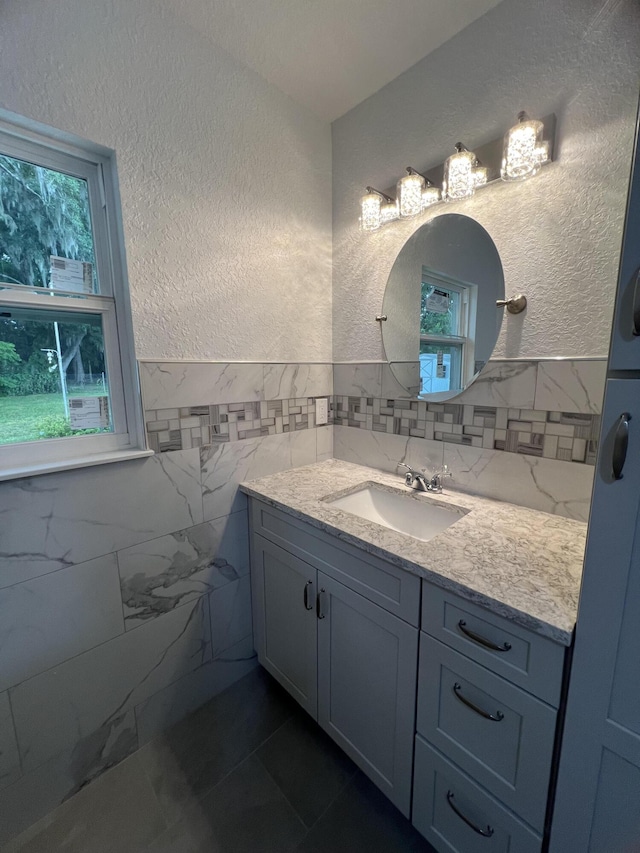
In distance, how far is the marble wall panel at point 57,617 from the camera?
1.03 metres

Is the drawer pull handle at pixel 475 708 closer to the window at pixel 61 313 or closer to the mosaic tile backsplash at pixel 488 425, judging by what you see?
the mosaic tile backsplash at pixel 488 425

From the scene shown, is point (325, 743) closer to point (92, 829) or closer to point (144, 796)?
point (144, 796)

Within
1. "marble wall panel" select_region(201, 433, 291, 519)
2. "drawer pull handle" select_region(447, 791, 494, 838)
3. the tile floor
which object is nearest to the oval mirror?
"marble wall panel" select_region(201, 433, 291, 519)

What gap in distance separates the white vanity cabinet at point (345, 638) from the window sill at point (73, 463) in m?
0.51

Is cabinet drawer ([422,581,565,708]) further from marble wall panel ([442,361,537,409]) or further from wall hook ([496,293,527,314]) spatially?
wall hook ([496,293,527,314])

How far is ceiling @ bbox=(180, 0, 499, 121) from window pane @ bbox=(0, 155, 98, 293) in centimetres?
70

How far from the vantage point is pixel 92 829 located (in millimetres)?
1086

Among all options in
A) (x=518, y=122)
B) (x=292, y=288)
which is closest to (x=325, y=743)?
(x=292, y=288)

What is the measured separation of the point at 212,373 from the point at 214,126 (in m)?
0.89

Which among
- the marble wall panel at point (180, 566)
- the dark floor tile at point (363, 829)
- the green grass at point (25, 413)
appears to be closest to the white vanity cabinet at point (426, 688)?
the dark floor tile at point (363, 829)

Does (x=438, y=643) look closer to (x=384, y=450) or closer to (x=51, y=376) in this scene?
(x=384, y=450)

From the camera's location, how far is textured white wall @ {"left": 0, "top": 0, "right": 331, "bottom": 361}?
982mm

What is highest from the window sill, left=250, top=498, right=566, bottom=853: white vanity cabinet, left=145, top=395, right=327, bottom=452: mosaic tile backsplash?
left=145, top=395, right=327, bottom=452: mosaic tile backsplash

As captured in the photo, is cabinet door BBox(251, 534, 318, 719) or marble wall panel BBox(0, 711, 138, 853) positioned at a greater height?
cabinet door BBox(251, 534, 318, 719)
